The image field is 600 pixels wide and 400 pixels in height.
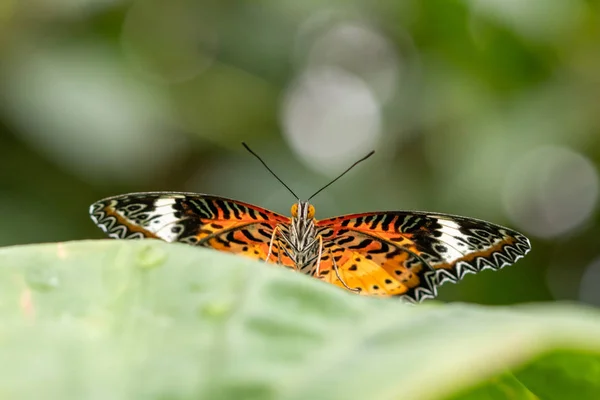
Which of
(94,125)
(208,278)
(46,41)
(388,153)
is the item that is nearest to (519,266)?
(388,153)

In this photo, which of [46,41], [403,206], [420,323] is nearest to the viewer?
[420,323]

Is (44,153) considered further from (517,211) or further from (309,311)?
(309,311)

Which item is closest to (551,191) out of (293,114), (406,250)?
(293,114)

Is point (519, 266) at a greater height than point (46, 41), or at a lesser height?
lesser

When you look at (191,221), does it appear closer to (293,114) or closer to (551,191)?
(293,114)

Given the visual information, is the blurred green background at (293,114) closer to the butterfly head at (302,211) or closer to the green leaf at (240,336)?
the butterfly head at (302,211)

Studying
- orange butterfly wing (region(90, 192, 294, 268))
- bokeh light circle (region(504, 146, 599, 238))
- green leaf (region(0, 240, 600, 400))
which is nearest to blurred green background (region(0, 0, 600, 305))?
bokeh light circle (region(504, 146, 599, 238))

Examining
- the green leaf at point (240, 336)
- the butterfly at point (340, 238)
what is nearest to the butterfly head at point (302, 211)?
the butterfly at point (340, 238)
